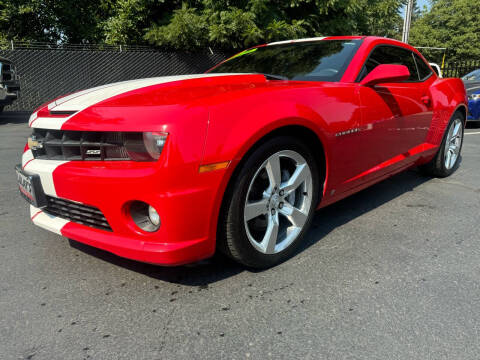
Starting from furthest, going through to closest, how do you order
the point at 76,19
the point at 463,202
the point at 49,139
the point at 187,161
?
1. the point at 76,19
2. the point at 463,202
3. the point at 49,139
4. the point at 187,161

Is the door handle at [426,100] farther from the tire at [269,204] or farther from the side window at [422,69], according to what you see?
the tire at [269,204]

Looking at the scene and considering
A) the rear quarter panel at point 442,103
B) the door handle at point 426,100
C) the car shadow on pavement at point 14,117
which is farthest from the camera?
the car shadow on pavement at point 14,117

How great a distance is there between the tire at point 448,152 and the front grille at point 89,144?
3409 mm

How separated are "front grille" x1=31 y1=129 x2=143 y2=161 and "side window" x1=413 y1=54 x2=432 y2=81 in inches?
117

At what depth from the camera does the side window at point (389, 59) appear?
304 cm

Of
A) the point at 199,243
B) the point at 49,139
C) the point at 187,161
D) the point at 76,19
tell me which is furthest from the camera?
the point at 76,19

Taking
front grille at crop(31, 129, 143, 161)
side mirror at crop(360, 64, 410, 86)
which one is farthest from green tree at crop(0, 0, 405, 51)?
front grille at crop(31, 129, 143, 161)

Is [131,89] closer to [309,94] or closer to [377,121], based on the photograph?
[309,94]

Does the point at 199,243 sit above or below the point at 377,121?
below

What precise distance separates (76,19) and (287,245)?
60.4 ft

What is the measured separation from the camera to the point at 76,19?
1759cm

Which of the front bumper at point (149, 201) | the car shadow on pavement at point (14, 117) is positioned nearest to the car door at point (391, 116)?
the front bumper at point (149, 201)

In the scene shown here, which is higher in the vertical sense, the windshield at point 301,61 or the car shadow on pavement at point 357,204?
the windshield at point 301,61

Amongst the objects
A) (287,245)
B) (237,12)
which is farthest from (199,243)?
(237,12)
